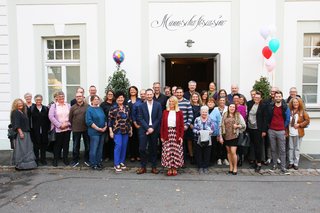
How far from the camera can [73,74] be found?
926 centimetres

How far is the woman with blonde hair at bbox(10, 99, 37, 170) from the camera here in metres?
6.82

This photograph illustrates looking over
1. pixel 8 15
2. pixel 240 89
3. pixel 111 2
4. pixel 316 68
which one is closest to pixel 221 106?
pixel 240 89

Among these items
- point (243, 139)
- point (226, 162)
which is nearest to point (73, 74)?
point (226, 162)

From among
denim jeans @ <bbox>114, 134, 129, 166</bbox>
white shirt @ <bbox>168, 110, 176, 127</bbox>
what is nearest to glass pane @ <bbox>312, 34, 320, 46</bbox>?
white shirt @ <bbox>168, 110, 176, 127</bbox>

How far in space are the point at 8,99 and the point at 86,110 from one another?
3.44 meters

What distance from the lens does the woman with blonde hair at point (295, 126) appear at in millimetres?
6855

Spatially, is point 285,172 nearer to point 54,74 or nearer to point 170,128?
point 170,128

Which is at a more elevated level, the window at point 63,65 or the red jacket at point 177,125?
the window at point 63,65

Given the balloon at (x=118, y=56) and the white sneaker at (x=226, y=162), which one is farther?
the balloon at (x=118, y=56)

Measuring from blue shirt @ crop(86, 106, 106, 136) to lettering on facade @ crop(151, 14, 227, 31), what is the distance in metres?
3.29

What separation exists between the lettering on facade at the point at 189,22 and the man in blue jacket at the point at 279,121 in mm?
3012

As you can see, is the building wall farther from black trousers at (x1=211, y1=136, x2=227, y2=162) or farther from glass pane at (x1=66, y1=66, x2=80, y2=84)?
black trousers at (x1=211, y1=136, x2=227, y2=162)

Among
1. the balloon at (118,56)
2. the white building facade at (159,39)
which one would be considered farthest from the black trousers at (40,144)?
the balloon at (118,56)

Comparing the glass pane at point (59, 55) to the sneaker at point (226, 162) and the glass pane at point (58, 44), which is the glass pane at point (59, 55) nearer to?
the glass pane at point (58, 44)
